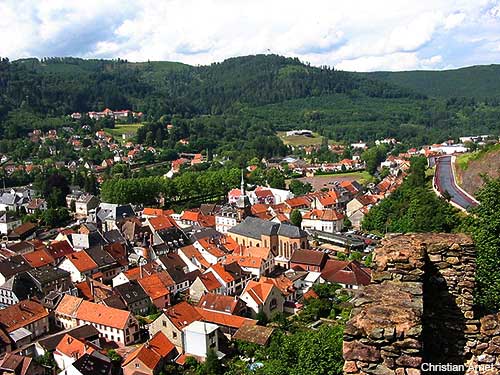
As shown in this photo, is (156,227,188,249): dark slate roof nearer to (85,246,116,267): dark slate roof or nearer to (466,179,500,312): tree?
(85,246,116,267): dark slate roof

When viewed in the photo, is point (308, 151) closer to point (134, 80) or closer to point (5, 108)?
point (5, 108)

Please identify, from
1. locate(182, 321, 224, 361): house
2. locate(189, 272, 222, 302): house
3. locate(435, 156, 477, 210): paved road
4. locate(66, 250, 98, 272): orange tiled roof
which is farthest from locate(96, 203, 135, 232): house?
locate(435, 156, 477, 210): paved road

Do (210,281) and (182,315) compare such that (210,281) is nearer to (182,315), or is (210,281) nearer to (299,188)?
(182,315)

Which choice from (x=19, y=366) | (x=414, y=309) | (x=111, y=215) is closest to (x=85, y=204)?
(x=111, y=215)

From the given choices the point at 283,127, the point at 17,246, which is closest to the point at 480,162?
the point at 17,246

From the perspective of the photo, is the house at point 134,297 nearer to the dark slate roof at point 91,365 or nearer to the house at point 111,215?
the dark slate roof at point 91,365

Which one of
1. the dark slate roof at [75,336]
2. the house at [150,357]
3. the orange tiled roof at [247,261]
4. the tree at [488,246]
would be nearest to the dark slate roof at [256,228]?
the orange tiled roof at [247,261]

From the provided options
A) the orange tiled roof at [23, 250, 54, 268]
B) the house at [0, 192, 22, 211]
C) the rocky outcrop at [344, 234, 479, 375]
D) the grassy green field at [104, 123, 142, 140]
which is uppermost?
the grassy green field at [104, 123, 142, 140]
